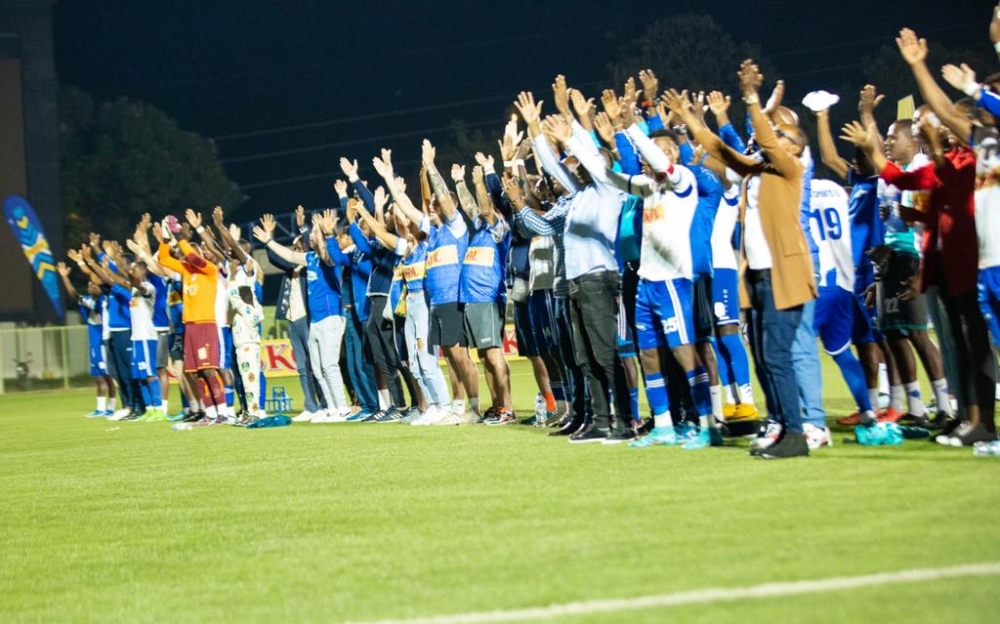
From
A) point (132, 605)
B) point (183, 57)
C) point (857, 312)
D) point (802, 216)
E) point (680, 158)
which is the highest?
point (183, 57)

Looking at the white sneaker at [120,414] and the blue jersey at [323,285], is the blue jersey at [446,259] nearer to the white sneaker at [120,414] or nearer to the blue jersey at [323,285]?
the blue jersey at [323,285]

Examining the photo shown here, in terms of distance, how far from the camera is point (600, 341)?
36.1 feet

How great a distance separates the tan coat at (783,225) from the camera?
28.6 feet

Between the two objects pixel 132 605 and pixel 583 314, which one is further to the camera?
pixel 583 314

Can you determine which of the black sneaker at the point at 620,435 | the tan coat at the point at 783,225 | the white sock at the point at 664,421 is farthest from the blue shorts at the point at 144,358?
the tan coat at the point at 783,225

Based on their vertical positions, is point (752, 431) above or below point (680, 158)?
below

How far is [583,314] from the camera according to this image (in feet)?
36.2

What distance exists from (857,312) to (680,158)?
1.99 metres

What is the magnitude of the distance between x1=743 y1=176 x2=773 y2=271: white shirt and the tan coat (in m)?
0.09

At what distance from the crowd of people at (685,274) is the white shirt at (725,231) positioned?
0.08ft

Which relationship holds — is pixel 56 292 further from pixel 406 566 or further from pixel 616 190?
pixel 406 566

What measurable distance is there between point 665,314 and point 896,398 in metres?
2.40

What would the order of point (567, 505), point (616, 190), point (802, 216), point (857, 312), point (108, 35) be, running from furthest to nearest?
point (108, 35), point (616, 190), point (857, 312), point (802, 216), point (567, 505)

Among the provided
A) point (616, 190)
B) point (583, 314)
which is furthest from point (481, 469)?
point (616, 190)
